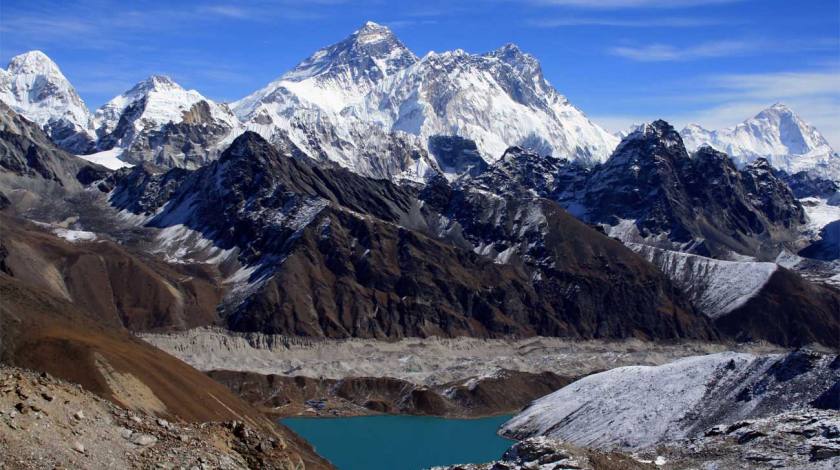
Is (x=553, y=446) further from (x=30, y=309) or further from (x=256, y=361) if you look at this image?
(x=256, y=361)

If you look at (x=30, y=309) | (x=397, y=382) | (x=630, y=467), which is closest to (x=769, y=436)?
(x=630, y=467)

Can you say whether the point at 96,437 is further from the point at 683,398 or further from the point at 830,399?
the point at 683,398

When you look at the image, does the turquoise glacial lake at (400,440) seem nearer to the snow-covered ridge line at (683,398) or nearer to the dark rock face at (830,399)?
the snow-covered ridge line at (683,398)

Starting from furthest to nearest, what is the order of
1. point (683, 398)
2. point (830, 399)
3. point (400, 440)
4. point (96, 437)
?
point (400, 440), point (683, 398), point (830, 399), point (96, 437)

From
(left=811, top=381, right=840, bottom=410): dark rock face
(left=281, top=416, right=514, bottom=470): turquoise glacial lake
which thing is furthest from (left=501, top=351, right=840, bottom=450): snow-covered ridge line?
(left=281, top=416, right=514, bottom=470): turquoise glacial lake

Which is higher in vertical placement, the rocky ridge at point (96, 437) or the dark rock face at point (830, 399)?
the rocky ridge at point (96, 437)

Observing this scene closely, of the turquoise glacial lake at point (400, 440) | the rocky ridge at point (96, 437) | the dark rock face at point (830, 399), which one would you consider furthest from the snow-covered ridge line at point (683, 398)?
the rocky ridge at point (96, 437)

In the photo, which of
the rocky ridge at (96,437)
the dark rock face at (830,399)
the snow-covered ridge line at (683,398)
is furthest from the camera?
the snow-covered ridge line at (683,398)

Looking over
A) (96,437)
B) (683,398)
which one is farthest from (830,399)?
(96,437)
